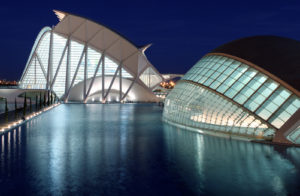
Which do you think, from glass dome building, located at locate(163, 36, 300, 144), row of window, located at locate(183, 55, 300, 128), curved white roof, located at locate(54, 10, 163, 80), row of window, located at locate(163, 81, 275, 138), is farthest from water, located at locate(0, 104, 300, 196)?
curved white roof, located at locate(54, 10, 163, 80)

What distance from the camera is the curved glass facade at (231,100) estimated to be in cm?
1775

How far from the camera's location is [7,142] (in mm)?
17375

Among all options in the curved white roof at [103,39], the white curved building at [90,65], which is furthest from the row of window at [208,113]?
the white curved building at [90,65]

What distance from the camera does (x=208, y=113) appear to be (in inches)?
843

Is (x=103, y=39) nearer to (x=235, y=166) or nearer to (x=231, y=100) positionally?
(x=231, y=100)

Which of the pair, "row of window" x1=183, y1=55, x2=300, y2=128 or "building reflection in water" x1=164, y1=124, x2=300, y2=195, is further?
"row of window" x1=183, y1=55, x2=300, y2=128

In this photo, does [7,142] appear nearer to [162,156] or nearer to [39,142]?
[39,142]

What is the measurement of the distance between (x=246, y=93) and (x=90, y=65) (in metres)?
48.4

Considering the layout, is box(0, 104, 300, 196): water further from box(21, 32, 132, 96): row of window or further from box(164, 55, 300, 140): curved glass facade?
box(21, 32, 132, 96): row of window

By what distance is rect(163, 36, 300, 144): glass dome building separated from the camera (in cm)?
1756

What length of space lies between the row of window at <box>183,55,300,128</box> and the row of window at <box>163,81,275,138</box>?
472mm

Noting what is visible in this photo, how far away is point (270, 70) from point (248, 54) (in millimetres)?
2813

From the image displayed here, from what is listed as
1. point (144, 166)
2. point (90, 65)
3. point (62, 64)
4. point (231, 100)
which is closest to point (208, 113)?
point (231, 100)

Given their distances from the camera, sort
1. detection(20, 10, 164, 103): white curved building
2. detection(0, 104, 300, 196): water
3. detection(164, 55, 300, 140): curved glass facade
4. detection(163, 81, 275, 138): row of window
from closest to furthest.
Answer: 1. detection(0, 104, 300, 196): water
2. detection(164, 55, 300, 140): curved glass facade
3. detection(163, 81, 275, 138): row of window
4. detection(20, 10, 164, 103): white curved building
